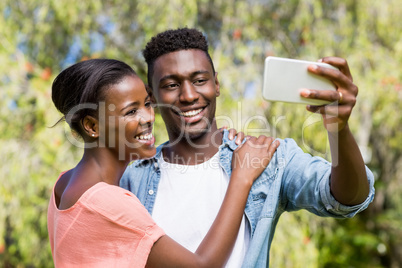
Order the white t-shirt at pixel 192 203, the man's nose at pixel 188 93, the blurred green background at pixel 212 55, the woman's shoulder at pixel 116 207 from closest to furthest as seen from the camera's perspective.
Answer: the woman's shoulder at pixel 116 207
the white t-shirt at pixel 192 203
the man's nose at pixel 188 93
the blurred green background at pixel 212 55

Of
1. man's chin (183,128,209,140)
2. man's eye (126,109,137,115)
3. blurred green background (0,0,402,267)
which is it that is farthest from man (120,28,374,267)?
blurred green background (0,0,402,267)

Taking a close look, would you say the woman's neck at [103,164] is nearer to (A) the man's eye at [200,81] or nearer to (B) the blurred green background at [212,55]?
(A) the man's eye at [200,81]

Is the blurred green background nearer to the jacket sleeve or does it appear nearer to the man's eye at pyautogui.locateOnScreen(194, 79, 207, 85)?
the man's eye at pyautogui.locateOnScreen(194, 79, 207, 85)

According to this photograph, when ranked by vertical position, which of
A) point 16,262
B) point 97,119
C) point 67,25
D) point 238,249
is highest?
point 67,25

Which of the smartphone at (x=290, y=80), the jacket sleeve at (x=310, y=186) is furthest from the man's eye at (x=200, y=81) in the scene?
the smartphone at (x=290, y=80)

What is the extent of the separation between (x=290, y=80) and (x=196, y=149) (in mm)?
654

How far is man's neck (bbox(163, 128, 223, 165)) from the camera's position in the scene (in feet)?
5.42

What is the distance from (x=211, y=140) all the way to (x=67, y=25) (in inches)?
98.0

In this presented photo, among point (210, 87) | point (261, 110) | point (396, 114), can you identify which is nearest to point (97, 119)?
point (210, 87)

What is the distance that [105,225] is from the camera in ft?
3.91

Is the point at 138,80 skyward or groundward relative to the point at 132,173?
skyward

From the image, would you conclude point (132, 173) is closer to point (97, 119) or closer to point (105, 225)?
point (97, 119)

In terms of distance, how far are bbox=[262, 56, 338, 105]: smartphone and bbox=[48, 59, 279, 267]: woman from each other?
1.29ft

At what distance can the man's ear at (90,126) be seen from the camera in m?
1.38
